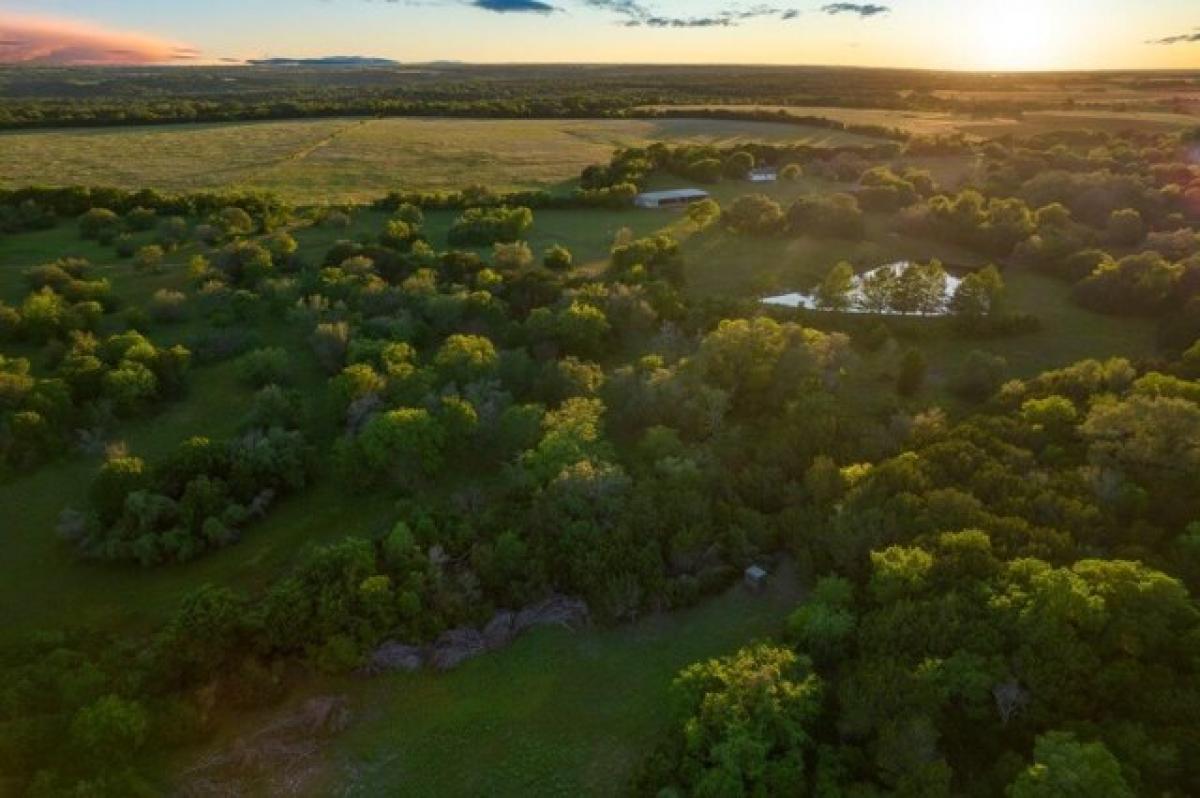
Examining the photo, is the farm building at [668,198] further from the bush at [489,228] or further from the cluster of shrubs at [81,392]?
the cluster of shrubs at [81,392]

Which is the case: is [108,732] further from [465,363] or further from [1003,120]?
[1003,120]

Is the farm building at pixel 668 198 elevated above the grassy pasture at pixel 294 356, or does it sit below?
above

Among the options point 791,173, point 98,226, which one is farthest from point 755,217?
point 98,226

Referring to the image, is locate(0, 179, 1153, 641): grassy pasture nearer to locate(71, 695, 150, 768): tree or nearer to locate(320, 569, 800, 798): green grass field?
locate(71, 695, 150, 768): tree

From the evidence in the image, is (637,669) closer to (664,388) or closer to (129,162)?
(664,388)

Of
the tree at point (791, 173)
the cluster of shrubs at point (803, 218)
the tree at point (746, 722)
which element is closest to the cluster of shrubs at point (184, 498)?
the tree at point (746, 722)
